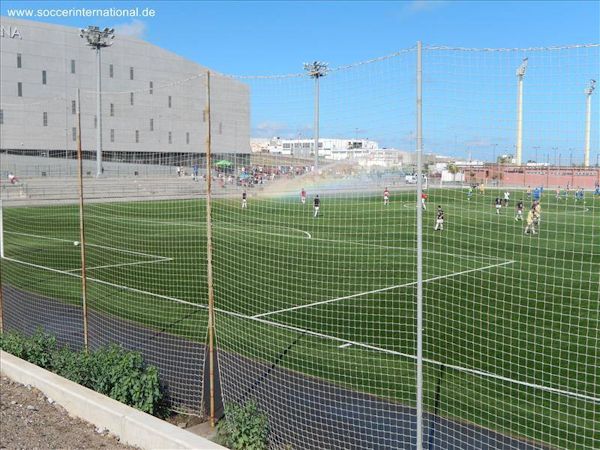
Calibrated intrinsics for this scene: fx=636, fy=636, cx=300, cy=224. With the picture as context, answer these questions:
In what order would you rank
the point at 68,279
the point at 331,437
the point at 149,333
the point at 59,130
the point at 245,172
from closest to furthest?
the point at 331,437 < the point at 245,172 < the point at 149,333 < the point at 68,279 < the point at 59,130

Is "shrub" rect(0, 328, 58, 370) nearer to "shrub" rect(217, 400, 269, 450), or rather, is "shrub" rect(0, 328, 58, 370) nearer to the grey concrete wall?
"shrub" rect(217, 400, 269, 450)

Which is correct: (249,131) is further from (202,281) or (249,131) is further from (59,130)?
(59,130)

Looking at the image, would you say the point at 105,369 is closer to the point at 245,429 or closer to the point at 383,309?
the point at 245,429

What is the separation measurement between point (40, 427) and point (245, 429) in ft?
7.03

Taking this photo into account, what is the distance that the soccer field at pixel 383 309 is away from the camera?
23.6ft

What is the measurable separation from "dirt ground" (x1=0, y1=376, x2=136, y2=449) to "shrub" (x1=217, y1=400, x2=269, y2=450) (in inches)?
38.4

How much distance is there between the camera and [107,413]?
616cm

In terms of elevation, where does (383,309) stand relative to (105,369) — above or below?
below

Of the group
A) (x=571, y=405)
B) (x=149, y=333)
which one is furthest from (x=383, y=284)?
(x=571, y=405)

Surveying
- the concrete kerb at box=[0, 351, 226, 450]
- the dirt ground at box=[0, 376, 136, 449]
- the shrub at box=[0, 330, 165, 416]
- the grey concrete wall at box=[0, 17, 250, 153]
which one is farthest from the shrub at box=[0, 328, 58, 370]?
the grey concrete wall at box=[0, 17, 250, 153]

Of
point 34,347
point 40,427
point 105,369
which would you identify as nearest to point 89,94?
point 34,347

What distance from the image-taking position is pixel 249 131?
6.82 m

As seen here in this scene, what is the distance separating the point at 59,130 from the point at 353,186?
182ft

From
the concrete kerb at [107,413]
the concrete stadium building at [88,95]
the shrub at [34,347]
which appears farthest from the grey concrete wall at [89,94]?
the concrete kerb at [107,413]
